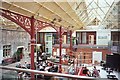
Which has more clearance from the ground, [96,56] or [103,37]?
[103,37]

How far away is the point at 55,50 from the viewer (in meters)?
22.2

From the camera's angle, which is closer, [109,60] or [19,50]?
[109,60]

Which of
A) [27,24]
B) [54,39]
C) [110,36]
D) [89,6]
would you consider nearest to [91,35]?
[110,36]

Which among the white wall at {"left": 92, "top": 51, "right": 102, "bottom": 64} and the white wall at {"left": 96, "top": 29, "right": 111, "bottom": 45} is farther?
the white wall at {"left": 96, "top": 29, "right": 111, "bottom": 45}

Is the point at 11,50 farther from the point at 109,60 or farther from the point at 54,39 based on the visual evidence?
the point at 109,60

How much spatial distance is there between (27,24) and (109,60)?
24.8ft

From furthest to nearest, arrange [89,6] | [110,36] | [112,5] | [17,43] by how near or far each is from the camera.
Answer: [110,36]
[17,43]
[89,6]
[112,5]

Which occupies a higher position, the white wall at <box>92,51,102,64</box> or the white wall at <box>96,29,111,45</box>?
the white wall at <box>96,29,111,45</box>

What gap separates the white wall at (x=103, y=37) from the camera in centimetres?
2125

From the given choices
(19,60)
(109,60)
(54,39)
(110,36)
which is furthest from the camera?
(54,39)

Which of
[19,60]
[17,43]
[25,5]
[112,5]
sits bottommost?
[19,60]

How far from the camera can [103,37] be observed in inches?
840

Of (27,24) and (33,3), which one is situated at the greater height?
(33,3)

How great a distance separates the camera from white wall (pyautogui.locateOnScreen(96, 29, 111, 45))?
2125 centimetres
